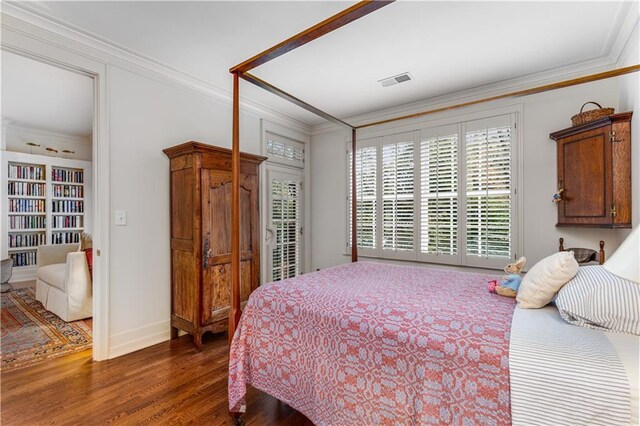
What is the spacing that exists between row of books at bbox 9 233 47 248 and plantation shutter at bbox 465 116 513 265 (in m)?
6.90

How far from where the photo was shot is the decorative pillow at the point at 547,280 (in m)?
1.40

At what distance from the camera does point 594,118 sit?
2432 millimetres

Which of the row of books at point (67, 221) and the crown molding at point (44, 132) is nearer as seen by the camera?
the crown molding at point (44, 132)

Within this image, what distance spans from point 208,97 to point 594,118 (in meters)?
3.61

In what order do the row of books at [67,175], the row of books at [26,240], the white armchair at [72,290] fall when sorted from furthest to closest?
1. the row of books at [67,175]
2. the row of books at [26,240]
3. the white armchair at [72,290]

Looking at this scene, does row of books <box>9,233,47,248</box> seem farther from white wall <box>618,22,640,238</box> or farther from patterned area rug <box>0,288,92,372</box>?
white wall <box>618,22,640,238</box>

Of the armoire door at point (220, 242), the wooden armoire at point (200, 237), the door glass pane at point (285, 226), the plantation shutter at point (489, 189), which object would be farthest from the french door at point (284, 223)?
the plantation shutter at point (489, 189)

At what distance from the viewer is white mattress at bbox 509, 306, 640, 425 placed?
36.4 inches

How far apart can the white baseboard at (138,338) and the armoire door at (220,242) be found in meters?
0.51

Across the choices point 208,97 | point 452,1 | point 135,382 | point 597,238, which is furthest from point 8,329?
point 597,238

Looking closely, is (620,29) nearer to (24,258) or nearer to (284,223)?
(284,223)

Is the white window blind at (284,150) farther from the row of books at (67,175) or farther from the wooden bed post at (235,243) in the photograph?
the row of books at (67,175)

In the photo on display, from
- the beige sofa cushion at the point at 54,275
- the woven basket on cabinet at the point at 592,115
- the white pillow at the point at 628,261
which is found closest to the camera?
the white pillow at the point at 628,261

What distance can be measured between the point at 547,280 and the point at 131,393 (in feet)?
8.51
